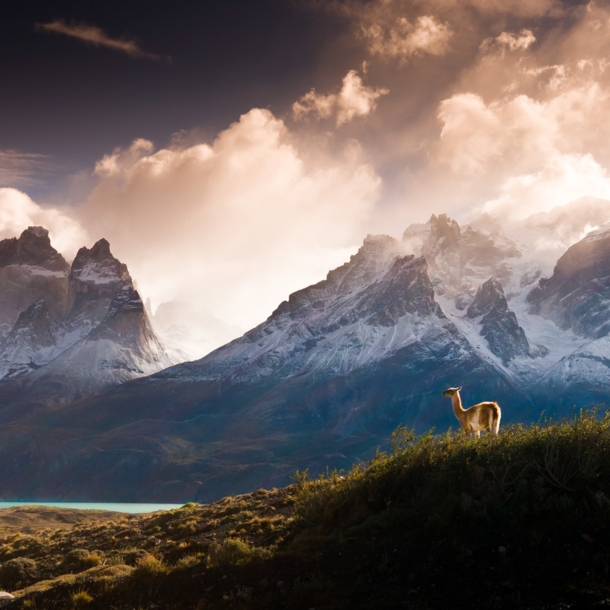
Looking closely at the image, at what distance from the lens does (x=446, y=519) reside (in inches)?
792

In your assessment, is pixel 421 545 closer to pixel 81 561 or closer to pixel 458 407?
pixel 458 407

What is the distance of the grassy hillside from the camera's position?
16.8 meters

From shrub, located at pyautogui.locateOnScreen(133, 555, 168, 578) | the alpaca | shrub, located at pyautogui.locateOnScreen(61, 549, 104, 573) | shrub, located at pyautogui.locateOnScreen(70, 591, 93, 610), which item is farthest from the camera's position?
the alpaca

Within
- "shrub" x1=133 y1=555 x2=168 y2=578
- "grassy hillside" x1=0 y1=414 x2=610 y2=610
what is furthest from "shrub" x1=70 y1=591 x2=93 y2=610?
"shrub" x1=133 y1=555 x2=168 y2=578

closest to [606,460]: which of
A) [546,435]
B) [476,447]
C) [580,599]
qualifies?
[546,435]

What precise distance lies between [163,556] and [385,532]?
431 inches

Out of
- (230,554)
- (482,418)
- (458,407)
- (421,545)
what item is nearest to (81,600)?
(230,554)

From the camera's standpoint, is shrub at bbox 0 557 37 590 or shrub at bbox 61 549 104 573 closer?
shrub at bbox 0 557 37 590

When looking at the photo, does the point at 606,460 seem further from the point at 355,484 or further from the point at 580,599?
the point at 355,484

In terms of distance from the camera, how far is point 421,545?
19.3 m

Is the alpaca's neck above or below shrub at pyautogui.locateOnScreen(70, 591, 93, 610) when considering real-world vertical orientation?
above

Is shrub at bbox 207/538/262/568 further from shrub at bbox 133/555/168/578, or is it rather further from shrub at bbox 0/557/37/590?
shrub at bbox 0/557/37/590

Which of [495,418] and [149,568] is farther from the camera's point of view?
[495,418]

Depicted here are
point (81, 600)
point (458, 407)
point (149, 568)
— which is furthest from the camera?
point (458, 407)
